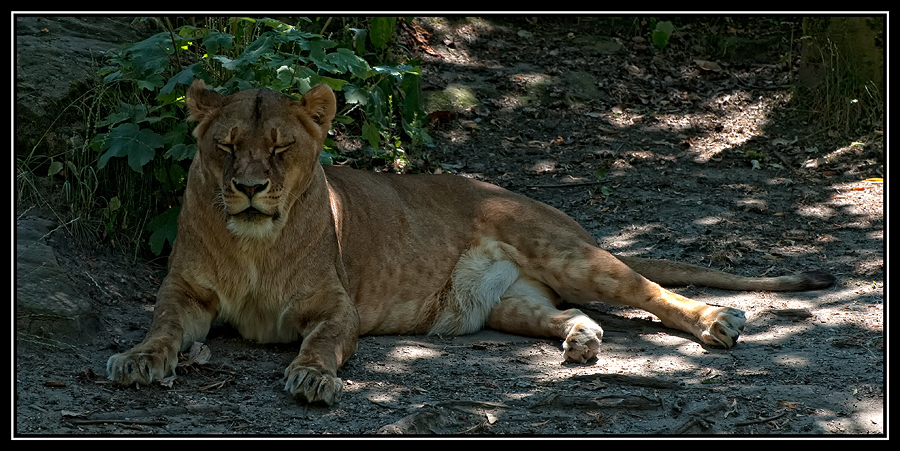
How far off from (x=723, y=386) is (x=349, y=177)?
253 cm

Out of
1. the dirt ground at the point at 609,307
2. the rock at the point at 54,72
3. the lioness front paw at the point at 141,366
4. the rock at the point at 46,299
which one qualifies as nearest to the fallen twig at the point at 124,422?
the dirt ground at the point at 609,307

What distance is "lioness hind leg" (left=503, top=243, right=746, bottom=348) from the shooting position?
5.14m

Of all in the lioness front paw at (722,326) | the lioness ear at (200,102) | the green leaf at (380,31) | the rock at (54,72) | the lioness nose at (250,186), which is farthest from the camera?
the green leaf at (380,31)

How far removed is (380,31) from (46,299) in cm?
406

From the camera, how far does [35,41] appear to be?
623 centimetres

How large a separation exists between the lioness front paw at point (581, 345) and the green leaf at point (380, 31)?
3.70 metres

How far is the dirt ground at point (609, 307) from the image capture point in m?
3.90

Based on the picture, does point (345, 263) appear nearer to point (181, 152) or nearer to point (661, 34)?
point (181, 152)

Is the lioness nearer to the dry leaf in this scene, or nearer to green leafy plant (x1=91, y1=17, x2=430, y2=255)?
the dry leaf

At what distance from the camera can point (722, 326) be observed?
5.02 m

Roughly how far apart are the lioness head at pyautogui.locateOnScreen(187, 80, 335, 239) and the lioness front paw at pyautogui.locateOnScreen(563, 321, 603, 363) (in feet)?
5.14

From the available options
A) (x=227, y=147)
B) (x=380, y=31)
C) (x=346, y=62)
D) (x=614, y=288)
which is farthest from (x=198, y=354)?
(x=380, y=31)

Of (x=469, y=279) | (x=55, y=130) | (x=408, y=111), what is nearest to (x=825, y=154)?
(x=408, y=111)

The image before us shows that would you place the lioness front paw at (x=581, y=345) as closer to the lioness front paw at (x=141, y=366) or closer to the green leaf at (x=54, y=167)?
the lioness front paw at (x=141, y=366)
